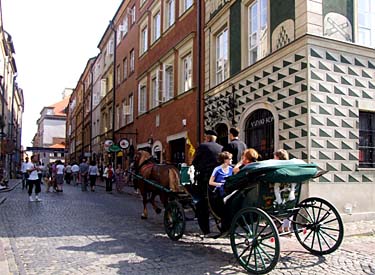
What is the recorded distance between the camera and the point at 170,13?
69.3 ft

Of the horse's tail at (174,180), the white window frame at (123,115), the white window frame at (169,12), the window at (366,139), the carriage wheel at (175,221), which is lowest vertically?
the carriage wheel at (175,221)

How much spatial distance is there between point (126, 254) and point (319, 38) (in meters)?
6.64

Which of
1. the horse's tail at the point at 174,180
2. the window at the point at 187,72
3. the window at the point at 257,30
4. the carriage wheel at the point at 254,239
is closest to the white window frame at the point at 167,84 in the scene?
the window at the point at 187,72

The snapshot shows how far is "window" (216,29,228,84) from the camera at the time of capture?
14656 mm

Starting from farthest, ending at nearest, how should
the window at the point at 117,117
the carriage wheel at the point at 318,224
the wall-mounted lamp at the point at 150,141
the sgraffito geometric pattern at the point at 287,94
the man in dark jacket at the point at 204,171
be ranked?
1. the window at the point at 117,117
2. the wall-mounted lamp at the point at 150,141
3. the sgraffito geometric pattern at the point at 287,94
4. the man in dark jacket at the point at 204,171
5. the carriage wheel at the point at 318,224

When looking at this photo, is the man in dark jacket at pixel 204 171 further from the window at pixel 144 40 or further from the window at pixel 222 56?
the window at pixel 144 40

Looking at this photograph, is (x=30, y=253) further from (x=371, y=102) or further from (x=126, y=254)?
(x=371, y=102)

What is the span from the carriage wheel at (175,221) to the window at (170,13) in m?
14.1

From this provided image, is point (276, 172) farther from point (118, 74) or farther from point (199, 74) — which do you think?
point (118, 74)

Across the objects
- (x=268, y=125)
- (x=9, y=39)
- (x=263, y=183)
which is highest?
(x=9, y=39)

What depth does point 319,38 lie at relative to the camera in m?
9.90

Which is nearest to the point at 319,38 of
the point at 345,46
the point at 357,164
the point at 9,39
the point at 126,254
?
the point at 345,46

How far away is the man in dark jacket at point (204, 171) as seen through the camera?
Answer: 7172 millimetres

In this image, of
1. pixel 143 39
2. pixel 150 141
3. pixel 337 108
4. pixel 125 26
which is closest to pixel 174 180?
pixel 337 108
